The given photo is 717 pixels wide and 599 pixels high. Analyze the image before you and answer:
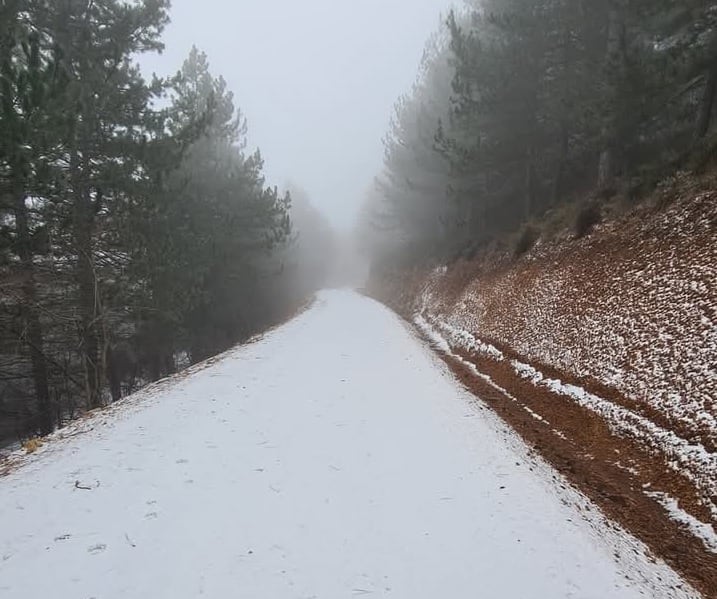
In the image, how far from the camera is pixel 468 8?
74.6ft

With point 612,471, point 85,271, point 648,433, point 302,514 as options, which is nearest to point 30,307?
point 85,271

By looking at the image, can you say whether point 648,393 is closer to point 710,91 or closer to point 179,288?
point 710,91

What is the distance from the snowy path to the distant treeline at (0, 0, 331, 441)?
15.2 ft

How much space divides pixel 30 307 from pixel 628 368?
1126cm

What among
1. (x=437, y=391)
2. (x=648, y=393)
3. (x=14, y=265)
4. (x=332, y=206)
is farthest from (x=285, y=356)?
(x=332, y=206)

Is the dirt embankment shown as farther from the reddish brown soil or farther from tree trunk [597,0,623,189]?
tree trunk [597,0,623,189]

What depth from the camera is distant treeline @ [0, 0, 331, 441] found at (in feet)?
25.4

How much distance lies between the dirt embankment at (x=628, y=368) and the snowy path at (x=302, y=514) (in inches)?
22.8

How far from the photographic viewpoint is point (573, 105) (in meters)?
11.6

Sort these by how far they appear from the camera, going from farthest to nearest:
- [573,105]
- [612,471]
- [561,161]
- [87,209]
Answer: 1. [561,161]
2. [573,105]
3. [87,209]
4. [612,471]

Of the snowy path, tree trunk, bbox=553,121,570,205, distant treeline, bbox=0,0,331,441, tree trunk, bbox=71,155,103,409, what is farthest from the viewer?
tree trunk, bbox=553,121,570,205

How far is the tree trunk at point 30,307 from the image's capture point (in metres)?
8.59

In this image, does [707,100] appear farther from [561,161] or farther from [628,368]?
[628,368]

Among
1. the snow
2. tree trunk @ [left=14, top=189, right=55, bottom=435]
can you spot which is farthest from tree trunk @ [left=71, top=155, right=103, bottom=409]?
the snow
